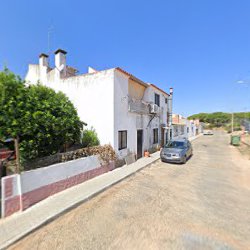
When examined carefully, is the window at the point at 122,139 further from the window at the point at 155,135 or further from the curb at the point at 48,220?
the window at the point at 155,135

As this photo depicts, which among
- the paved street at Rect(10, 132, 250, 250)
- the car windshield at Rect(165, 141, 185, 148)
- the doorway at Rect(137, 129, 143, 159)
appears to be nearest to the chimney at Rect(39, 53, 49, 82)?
the doorway at Rect(137, 129, 143, 159)

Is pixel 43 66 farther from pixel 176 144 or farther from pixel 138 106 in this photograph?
pixel 176 144

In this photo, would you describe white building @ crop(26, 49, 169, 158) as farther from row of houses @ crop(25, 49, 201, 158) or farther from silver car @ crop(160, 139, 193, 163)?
silver car @ crop(160, 139, 193, 163)

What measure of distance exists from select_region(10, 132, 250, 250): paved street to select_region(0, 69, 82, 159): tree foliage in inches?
121

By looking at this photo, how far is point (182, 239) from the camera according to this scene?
398cm

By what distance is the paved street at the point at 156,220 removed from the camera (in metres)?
3.85

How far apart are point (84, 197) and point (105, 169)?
10.2 ft

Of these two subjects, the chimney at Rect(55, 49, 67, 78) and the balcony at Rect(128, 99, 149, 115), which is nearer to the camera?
the balcony at Rect(128, 99, 149, 115)

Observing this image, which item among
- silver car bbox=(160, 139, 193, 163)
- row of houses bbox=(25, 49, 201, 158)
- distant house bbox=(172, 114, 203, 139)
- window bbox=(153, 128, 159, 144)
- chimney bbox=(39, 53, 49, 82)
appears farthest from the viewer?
distant house bbox=(172, 114, 203, 139)

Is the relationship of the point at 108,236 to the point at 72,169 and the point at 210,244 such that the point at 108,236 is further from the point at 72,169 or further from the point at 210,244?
the point at 72,169

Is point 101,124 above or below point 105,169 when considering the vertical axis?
above

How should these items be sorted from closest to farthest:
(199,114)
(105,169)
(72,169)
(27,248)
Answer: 1. (27,248)
2. (72,169)
3. (105,169)
4. (199,114)

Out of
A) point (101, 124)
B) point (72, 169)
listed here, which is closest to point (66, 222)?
point (72, 169)

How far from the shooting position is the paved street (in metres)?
3.85
